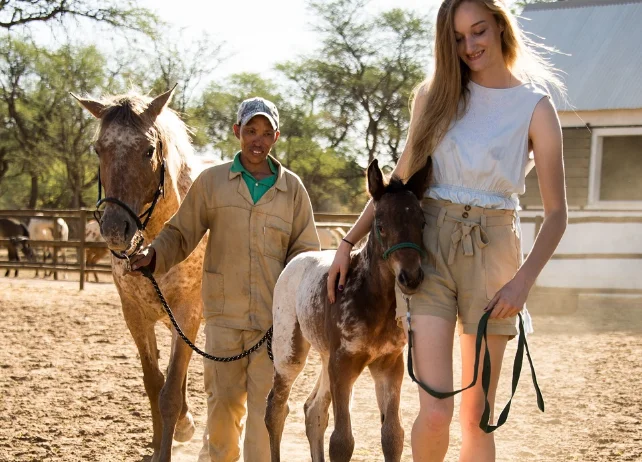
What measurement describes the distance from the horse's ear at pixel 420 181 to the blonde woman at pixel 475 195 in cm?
5

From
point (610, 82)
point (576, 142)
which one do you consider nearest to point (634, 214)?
point (576, 142)

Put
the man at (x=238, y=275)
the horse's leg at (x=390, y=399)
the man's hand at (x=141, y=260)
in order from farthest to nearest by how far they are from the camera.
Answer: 1. the man at (x=238, y=275)
2. the man's hand at (x=141, y=260)
3. the horse's leg at (x=390, y=399)

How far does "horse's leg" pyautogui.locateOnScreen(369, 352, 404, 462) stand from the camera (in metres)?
3.45

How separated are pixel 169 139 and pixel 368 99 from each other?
27.5 meters

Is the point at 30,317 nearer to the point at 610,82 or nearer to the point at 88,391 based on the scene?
the point at 88,391

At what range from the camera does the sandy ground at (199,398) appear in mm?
5051

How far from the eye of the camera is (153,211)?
458cm

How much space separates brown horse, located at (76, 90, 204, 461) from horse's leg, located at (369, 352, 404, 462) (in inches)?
57.7

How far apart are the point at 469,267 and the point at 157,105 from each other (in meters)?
2.48

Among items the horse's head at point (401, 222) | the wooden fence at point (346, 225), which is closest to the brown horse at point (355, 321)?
the horse's head at point (401, 222)

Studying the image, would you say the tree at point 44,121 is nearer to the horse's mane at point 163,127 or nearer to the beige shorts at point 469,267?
the horse's mane at point 163,127

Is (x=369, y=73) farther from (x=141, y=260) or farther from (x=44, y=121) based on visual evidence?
(x=141, y=260)

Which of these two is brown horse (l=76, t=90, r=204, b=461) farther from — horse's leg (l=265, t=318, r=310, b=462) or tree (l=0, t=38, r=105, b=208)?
tree (l=0, t=38, r=105, b=208)

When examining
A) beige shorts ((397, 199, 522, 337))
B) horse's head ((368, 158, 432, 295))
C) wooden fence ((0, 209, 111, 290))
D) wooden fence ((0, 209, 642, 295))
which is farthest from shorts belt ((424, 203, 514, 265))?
wooden fence ((0, 209, 111, 290))
